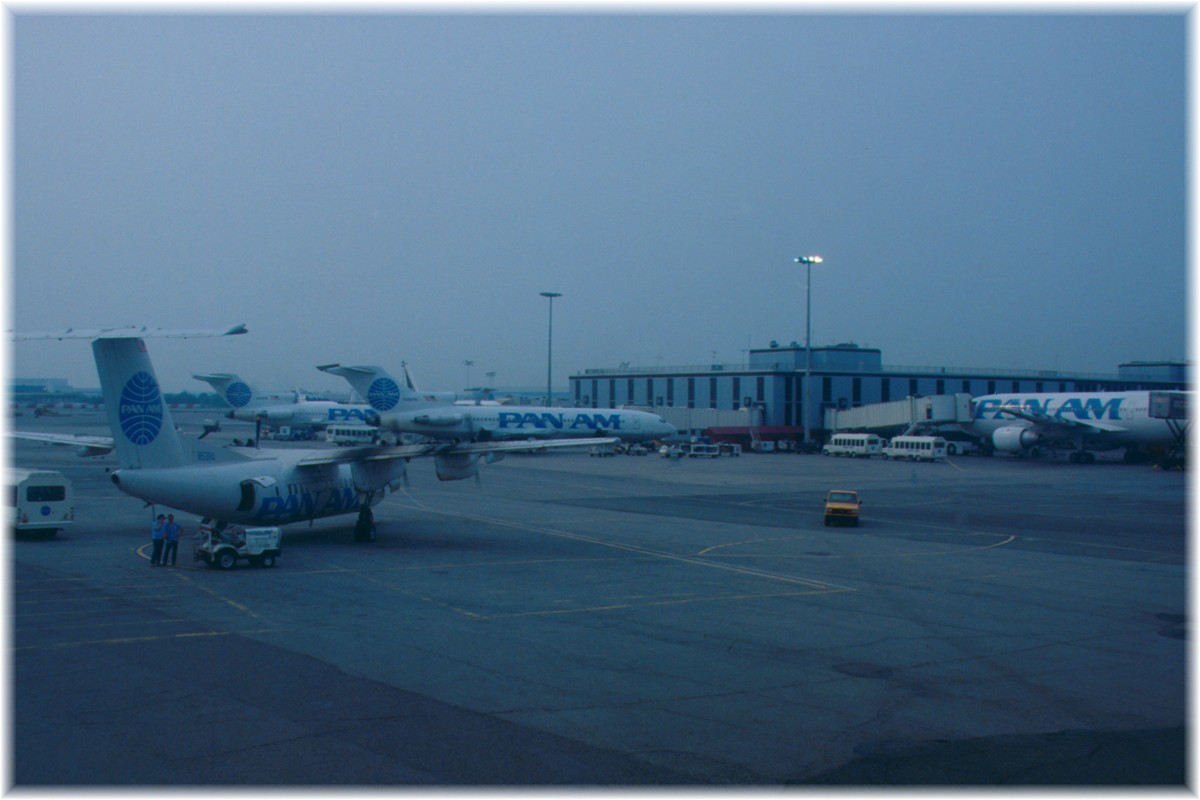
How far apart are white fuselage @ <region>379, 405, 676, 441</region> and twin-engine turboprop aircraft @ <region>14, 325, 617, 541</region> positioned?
174ft

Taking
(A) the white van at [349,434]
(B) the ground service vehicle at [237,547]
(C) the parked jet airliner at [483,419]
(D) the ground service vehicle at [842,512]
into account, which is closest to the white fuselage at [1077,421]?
(C) the parked jet airliner at [483,419]

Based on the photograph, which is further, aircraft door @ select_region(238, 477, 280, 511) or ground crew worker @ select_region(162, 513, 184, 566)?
aircraft door @ select_region(238, 477, 280, 511)

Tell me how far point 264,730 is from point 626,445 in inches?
3729

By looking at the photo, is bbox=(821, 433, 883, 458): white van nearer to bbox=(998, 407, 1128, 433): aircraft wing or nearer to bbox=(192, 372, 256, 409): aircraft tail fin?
bbox=(998, 407, 1128, 433): aircraft wing

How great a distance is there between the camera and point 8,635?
2016 centimetres

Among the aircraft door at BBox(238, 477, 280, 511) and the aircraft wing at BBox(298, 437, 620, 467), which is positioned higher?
the aircraft wing at BBox(298, 437, 620, 467)

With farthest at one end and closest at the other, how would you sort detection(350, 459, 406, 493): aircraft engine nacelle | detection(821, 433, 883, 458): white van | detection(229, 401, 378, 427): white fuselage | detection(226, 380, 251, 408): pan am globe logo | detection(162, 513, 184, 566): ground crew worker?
1. detection(229, 401, 378, 427): white fuselage
2. detection(226, 380, 251, 408): pan am globe logo
3. detection(821, 433, 883, 458): white van
4. detection(350, 459, 406, 493): aircraft engine nacelle
5. detection(162, 513, 184, 566): ground crew worker

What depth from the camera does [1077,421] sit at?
9888 cm

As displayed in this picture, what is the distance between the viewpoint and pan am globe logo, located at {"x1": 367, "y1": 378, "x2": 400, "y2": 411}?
9156 centimetres

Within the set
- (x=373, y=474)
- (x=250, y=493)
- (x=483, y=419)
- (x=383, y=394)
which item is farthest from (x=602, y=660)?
(x=483, y=419)

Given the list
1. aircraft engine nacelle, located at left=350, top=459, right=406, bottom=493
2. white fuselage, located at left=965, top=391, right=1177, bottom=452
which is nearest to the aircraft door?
aircraft engine nacelle, located at left=350, top=459, right=406, bottom=493

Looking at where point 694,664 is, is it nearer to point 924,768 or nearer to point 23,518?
point 924,768

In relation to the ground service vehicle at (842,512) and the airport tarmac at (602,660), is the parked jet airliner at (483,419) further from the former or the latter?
the ground service vehicle at (842,512)

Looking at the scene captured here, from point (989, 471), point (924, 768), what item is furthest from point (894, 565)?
point (989, 471)
